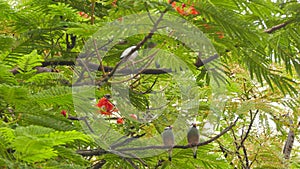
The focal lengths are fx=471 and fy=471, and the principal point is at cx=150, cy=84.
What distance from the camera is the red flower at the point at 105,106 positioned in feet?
5.54

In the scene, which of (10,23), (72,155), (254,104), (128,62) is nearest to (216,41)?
(128,62)

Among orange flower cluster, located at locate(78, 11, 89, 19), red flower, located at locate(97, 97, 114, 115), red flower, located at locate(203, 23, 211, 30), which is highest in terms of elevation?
orange flower cluster, located at locate(78, 11, 89, 19)

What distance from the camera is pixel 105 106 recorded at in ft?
5.62

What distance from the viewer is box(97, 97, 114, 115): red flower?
1.69 metres

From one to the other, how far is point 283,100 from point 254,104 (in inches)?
16.1

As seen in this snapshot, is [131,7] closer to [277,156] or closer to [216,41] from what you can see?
[216,41]

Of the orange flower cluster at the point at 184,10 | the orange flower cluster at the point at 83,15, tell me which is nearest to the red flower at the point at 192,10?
the orange flower cluster at the point at 184,10

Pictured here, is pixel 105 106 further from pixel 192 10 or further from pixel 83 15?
pixel 192 10

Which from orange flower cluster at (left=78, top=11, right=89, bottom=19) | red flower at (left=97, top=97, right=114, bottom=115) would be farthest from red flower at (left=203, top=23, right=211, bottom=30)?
red flower at (left=97, top=97, right=114, bottom=115)

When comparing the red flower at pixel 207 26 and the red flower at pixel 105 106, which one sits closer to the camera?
the red flower at pixel 207 26

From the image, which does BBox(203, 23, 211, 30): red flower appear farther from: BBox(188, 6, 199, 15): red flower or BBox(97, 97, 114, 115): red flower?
BBox(97, 97, 114, 115): red flower

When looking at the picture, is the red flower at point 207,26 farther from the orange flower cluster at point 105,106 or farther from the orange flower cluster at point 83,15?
the orange flower cluster at point 105,106

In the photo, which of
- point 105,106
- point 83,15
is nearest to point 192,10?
point 83,15

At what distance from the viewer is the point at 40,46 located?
139 centimetres
